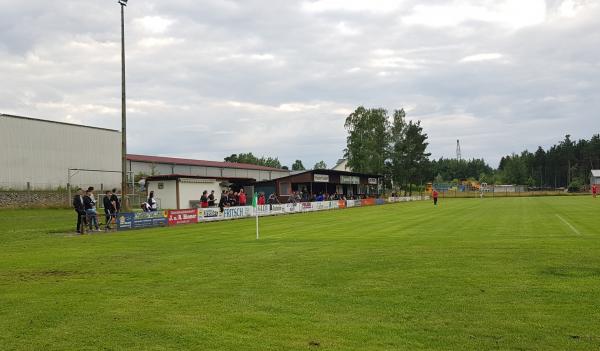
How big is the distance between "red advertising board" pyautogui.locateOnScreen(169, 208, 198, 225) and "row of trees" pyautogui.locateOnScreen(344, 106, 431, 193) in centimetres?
6024

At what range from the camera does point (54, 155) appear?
5406 centimetres

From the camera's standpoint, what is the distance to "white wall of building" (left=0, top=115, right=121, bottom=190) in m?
49.2

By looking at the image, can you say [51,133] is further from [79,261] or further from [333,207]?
[79,261]

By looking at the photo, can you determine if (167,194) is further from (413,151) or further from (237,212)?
(413,151)

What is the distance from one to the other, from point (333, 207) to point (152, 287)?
45570 millimetres

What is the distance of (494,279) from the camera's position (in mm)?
9328

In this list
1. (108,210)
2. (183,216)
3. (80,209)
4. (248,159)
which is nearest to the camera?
(80,209)

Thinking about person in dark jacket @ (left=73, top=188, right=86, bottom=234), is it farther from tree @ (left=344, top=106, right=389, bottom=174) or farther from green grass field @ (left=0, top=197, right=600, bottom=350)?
tree @ (left=344, top=106, right=389, bottom=174)

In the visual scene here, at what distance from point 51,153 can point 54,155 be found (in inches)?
17.3

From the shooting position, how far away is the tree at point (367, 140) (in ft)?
293

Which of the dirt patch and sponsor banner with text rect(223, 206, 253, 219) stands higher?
sponsor banner with text rect(223, 206, 253, 219)

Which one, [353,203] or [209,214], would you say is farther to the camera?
[353,203]

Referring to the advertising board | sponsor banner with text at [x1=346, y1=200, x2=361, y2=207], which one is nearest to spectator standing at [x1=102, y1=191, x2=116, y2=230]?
the advertising board

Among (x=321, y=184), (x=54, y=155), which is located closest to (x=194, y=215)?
(x=54, y=155)
